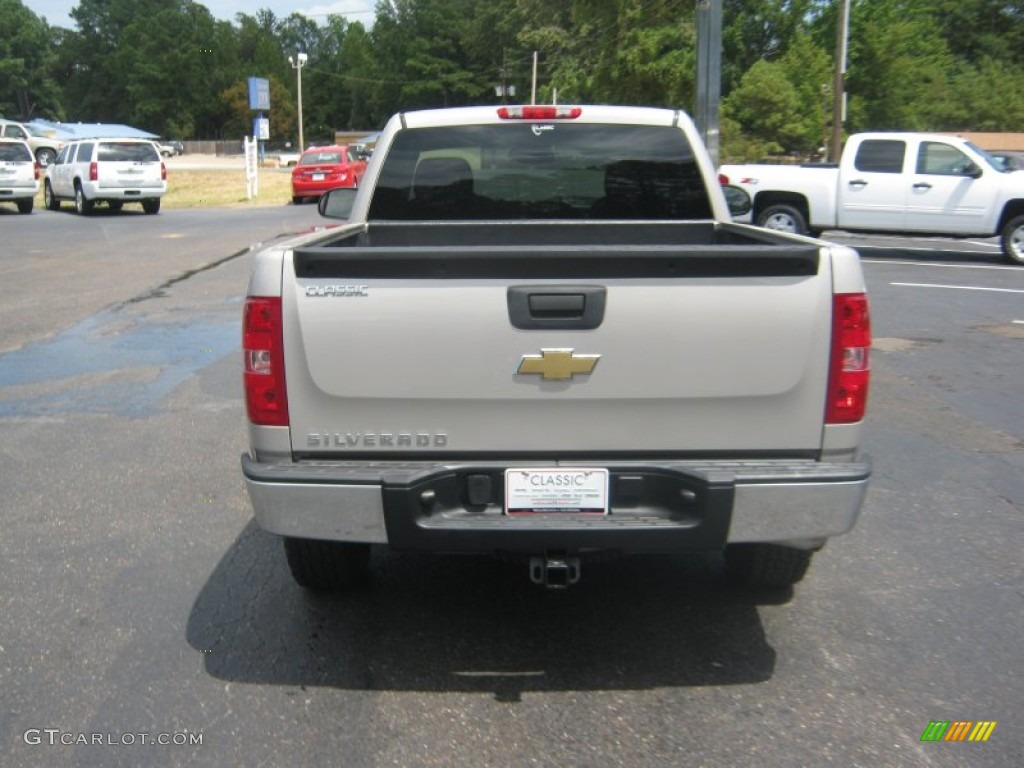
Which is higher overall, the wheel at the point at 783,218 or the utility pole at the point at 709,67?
the utility pole at the point at 709,67

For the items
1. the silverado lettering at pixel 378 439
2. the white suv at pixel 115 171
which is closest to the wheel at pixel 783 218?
the silverado lettering at pixel 378 439

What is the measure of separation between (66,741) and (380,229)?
2.80 meters

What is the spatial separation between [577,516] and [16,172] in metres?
27.0

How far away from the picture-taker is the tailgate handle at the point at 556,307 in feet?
11.2

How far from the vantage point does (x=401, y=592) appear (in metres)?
4.55

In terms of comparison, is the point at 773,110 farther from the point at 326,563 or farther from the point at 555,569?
the point at 555,569

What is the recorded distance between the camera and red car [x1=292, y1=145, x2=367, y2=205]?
3238 centimetres

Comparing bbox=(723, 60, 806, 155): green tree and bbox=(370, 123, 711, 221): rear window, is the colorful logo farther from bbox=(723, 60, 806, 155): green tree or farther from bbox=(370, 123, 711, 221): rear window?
bbox=(723, 60, 806, 155): green tree

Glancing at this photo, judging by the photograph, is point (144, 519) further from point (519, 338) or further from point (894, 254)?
point (894, 254)

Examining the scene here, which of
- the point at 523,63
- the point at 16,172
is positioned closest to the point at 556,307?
the point at 16,172

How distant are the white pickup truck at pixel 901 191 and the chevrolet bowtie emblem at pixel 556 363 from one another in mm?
14062

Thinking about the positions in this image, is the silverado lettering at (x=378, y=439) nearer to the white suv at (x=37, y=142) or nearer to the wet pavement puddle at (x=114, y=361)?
the wet pavement puddle at (x=114, y=361)

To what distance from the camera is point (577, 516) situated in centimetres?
353

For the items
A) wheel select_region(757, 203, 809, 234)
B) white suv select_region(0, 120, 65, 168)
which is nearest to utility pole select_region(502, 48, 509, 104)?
white suv select_region(0, 120, 65, 168)
